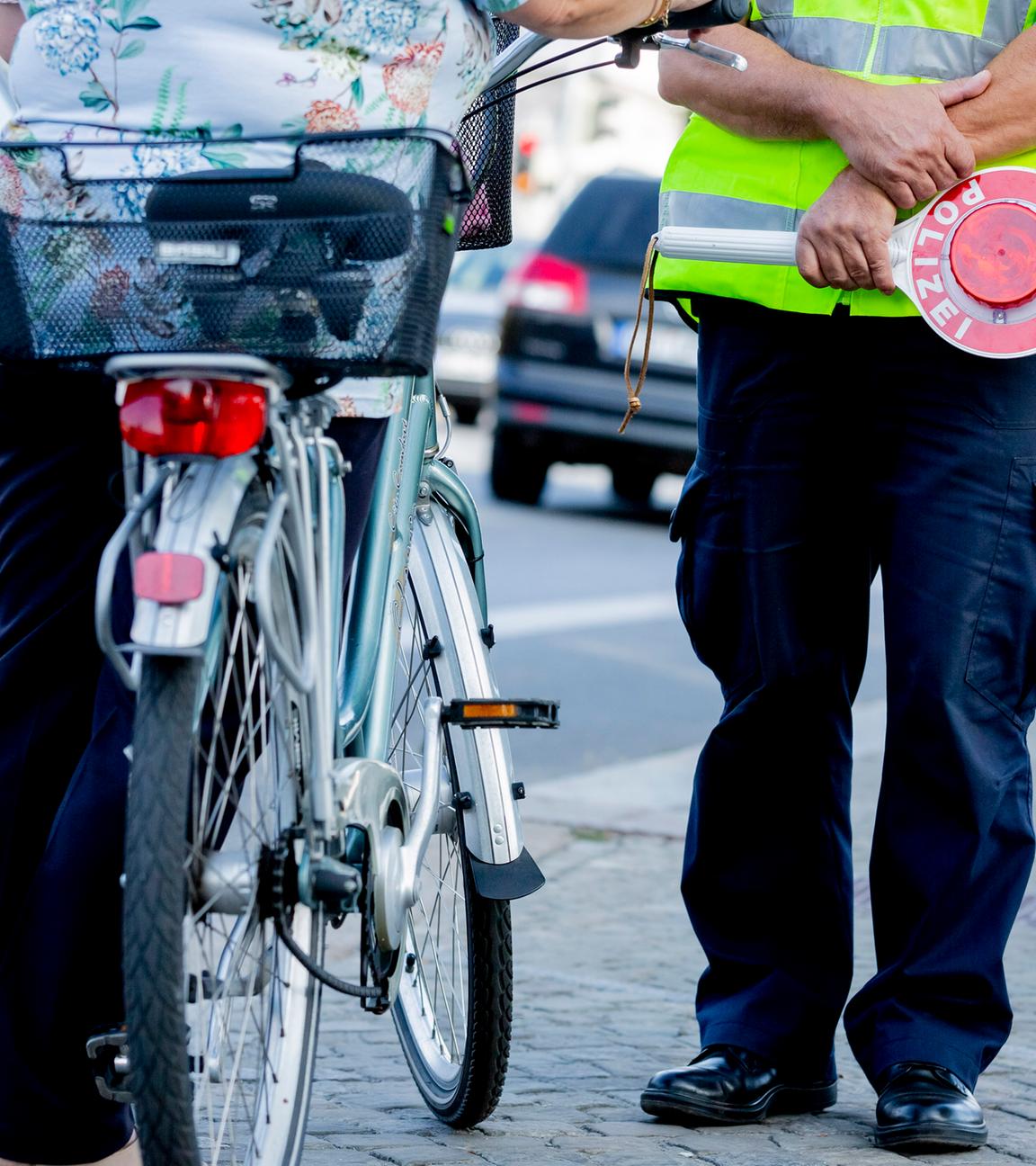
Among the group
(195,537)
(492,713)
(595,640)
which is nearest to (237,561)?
(195,537)

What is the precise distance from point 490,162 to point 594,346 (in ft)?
30.3

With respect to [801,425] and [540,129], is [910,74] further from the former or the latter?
[540,129]

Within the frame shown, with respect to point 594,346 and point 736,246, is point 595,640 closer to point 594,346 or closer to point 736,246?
point 594,346

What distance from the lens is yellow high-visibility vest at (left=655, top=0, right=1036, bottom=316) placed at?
9.16ft

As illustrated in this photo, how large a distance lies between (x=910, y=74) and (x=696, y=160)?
336mm

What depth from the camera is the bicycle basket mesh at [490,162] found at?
2.62 metres

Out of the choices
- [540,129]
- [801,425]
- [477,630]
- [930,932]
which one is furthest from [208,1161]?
[540,129]

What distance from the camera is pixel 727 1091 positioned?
2.88m

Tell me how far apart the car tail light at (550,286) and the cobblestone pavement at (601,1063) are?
7297 mm

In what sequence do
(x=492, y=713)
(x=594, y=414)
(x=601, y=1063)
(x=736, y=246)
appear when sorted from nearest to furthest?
(x=492, y=713)
(x=736, y=246)
(x=601, y=1063)
(x=594, y=414)

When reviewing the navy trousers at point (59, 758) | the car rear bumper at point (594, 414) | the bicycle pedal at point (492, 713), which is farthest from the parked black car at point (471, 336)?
the navy trousers at point (59, 758)

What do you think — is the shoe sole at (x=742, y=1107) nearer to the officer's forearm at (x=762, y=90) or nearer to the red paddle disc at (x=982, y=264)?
the red paddle disc at (x=982, y=264)

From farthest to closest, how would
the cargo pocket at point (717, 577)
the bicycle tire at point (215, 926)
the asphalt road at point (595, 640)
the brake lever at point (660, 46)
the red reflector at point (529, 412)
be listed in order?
the red reflector at point (529, 412) → the asphalt road at point (595, 640) → the cargo pocket at point (717, 577) → the brake lever at point (660, 46) → the bicycle tire at point (215, 926)

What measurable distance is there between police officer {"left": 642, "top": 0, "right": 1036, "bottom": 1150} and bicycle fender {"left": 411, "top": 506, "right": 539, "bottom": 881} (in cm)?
47
